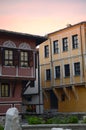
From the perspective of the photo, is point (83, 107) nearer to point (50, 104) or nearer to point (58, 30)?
point (50, 104)

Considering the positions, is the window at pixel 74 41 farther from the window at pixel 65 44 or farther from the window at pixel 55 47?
the window at pixel 55 47

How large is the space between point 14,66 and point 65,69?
870cm

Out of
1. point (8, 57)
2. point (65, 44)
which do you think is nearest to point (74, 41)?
point (65, 44)

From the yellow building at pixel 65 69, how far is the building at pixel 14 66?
5890 millimetres

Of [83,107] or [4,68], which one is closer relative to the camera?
[4,68]

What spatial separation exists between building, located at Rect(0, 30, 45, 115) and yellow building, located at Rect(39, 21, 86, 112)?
589cm

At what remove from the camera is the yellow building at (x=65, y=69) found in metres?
32.6

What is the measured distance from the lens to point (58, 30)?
117ft

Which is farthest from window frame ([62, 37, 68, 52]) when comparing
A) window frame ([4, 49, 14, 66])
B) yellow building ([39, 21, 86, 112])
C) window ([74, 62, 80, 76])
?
window frame ([4, 49, 14, 66])

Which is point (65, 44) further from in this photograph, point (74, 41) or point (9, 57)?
point (9, 57)

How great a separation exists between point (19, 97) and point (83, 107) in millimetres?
7334

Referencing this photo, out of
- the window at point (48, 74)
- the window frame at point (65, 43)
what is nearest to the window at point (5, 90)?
the window frame at point (65, 43)

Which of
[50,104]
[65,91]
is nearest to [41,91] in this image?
[50,104]

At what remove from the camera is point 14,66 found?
27469 millimetres
